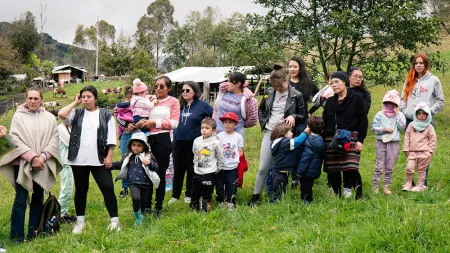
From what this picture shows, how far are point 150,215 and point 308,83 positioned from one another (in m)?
2.73

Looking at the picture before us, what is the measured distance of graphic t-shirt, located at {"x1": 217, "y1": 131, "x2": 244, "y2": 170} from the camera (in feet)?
17.9

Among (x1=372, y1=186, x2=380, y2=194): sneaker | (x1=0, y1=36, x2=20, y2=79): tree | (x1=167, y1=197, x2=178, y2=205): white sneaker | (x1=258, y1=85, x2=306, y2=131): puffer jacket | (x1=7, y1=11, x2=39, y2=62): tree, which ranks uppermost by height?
(x1=7, y1=11, x2=39, y2=62): tree

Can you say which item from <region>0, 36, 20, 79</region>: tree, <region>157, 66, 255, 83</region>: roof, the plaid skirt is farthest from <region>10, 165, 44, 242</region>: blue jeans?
<region>0, 36, 20, 79</region>: tree

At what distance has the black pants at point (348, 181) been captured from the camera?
203 inches

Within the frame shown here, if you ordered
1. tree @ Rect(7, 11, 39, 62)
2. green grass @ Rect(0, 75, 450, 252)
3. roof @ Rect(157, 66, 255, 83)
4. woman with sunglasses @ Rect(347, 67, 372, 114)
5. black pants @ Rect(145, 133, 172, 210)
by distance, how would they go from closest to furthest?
green grass @ Rect(0, 75, 450, 252), black pants @ Rect(145, 133, 172, 210), woman with sunglasses @ Rect(347, 67, 372, 114), roof @ Rect(157, 66, 255, 83), tree @ Rect(7, 11, 39, 62)

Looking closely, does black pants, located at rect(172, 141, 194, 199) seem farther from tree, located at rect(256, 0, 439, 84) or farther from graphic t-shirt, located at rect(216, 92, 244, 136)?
tree, located at rect(256, 0, 439, 84)

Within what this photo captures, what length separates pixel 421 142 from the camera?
567 centimetres

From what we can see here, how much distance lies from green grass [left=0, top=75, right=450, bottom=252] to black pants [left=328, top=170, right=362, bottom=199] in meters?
0.11

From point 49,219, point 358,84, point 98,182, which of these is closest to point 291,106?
point 358,84

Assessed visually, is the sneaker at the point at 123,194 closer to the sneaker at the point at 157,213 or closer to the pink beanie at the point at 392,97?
the sneaker at the point at 157,213

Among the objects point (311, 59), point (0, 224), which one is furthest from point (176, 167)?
point (311, 59)

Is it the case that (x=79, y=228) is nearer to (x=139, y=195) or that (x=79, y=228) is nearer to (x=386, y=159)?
(x=139, y=195)

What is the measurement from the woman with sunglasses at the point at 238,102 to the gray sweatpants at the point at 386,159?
1.72 m

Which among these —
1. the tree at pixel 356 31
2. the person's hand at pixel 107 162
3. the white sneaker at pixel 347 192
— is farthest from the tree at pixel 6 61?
the white sneaker at pixel 347 192
